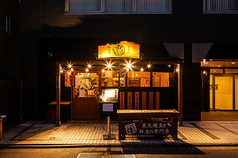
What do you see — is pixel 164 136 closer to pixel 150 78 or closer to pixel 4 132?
pixel 150 78

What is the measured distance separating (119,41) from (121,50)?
124 inches

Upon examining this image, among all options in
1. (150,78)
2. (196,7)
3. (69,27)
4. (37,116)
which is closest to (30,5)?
(69,27)

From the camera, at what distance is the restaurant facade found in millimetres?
10773

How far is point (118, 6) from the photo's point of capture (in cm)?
1140

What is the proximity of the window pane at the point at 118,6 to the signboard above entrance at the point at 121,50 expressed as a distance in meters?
4.16

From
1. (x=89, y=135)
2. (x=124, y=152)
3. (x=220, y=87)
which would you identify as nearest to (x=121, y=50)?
(x=89, y=135)

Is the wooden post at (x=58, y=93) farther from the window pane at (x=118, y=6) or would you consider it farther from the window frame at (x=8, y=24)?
the window frame at (x=8, y=24)

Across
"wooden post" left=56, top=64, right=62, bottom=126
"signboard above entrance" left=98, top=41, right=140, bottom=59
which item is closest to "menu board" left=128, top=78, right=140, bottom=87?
"signboard above entrance" left=98, top=41, right=140, bottom=59

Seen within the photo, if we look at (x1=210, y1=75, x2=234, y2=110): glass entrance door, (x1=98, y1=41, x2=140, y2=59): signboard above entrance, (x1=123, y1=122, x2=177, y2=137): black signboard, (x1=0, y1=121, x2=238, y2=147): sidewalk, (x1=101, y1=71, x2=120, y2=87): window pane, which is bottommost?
(x1=0, y1=121, x2=238, y2=147): sidewalk

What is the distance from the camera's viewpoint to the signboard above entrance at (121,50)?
317 inches

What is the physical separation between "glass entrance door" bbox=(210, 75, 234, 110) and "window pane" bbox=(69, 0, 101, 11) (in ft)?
33.0

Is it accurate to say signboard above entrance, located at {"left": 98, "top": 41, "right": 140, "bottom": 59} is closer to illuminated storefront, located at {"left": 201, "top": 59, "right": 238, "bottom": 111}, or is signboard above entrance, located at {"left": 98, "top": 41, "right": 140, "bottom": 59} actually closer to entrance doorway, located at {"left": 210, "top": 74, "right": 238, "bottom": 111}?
illuminated storefront, located at {"left": 201, "top": 59, "right": 238, "bottom": 111}

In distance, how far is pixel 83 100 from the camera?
10758 millimetres

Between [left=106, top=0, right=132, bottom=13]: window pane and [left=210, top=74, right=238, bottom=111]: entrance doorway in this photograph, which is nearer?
[left=106, top=0, right=132, bottom=13]: window pane
